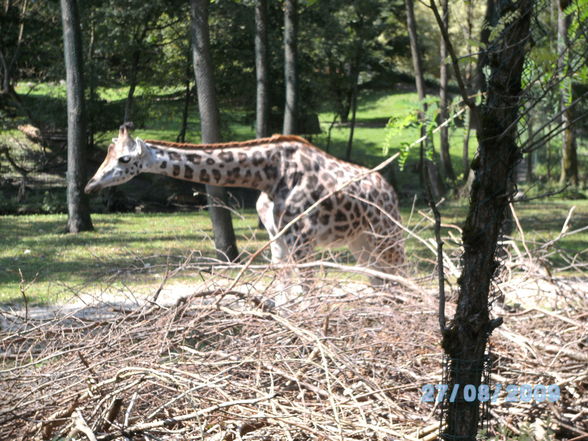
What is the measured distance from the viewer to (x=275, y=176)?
26.0 ft

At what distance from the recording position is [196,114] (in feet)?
89.8

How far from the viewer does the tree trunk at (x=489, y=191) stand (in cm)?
288

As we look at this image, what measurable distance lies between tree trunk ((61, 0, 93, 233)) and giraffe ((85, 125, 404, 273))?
6.66 meters

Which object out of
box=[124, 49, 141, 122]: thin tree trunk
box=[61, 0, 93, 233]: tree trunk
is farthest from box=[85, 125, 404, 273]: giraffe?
box=[124, 49, 141, 122]: thin tree trunk

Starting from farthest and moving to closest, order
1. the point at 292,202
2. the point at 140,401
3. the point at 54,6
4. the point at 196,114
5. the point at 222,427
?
the point at 196,114
the point at 54,6
the point at 292,202
the point at 140,401
the point at 222,427

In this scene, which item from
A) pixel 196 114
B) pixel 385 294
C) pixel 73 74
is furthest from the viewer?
pixel 196 114

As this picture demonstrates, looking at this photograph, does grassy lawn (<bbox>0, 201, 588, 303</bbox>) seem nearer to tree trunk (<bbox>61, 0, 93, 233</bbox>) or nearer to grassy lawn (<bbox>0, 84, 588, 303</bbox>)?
grassy lawn (<bbox>0, 84, 588, 303</bbox>)

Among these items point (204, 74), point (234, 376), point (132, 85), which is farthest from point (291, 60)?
point (234, 376)

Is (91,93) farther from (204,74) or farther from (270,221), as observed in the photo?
(270,221)

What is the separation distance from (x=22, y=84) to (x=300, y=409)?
101 feet

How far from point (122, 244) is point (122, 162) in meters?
5.20

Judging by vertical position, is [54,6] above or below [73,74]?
above

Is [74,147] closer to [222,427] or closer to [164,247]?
[164,247]

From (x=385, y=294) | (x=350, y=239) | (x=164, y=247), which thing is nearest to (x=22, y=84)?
(x=164, y=247)
